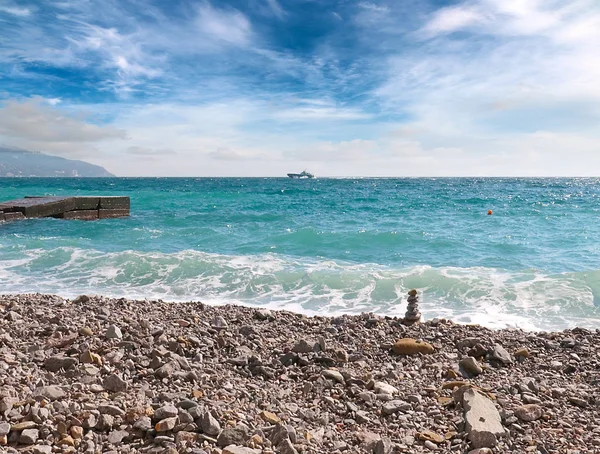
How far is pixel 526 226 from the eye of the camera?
21703mm

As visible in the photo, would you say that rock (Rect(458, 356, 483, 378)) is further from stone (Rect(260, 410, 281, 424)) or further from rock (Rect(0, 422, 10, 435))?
rock (Rect(0, 422, 10, 435))

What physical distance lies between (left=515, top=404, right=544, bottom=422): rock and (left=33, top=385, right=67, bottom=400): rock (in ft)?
12.2

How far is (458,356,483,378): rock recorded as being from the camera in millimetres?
4996

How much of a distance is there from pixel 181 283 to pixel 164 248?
5032mm

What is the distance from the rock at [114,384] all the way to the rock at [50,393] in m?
0.36

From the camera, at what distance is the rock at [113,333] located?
17.4 ft

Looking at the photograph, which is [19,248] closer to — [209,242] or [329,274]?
[209,242]

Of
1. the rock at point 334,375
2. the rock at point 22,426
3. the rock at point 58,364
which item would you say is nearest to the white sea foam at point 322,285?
the rock at point 334,375

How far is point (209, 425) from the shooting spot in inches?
132

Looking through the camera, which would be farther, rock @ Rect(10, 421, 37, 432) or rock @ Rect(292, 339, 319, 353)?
rock @ Rect(292, 339, 319, 353)

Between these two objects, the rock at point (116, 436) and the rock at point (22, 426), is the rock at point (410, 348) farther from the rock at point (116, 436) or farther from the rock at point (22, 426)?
the rock at point (22, 426)

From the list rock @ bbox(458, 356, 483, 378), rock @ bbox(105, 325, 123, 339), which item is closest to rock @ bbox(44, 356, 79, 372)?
rock @ bbox(105, 325, 123, 339)

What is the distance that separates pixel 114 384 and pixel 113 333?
1399mm

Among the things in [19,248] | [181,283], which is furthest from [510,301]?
[19,248]
